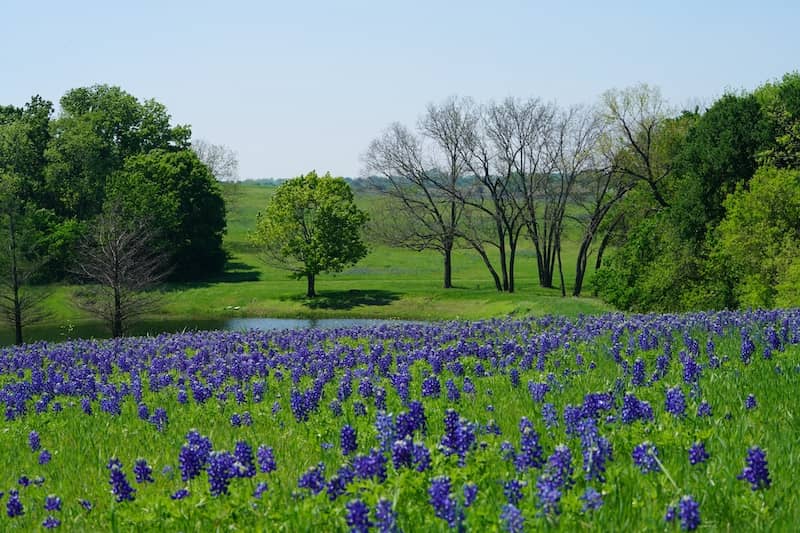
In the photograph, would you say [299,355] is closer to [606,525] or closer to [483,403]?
[483,403]

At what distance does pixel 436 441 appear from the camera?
23.2ft

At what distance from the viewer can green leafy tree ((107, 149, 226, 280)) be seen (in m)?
76.6

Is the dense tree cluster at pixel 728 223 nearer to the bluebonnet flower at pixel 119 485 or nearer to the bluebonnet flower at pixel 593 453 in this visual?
the bluebonnet flower at pixel 593 453

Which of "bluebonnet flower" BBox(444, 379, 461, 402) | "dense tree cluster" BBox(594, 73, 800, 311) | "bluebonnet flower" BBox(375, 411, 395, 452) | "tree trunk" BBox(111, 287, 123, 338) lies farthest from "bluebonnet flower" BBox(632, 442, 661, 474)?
"tree trunk" BBox(111, 287, 123, 338)

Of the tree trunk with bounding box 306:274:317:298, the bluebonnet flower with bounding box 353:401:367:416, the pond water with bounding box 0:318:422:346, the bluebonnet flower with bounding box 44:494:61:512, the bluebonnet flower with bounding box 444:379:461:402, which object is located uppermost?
the bluebonnet flower with bounding box 444:379:461:402

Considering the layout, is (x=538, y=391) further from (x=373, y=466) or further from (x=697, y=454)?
(x=373, y=466)

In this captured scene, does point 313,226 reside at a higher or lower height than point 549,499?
higher

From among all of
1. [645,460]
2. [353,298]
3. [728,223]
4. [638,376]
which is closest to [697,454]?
[645,460]

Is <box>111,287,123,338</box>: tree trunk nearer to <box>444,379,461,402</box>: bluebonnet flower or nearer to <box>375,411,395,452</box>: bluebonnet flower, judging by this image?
<box>444,379,461,402</box>: bluebonnet flower

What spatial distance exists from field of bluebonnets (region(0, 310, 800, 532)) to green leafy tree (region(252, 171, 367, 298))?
55515mm

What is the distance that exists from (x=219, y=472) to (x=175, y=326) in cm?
5770

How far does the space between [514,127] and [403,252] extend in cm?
4926

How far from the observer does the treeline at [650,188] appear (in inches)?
1593

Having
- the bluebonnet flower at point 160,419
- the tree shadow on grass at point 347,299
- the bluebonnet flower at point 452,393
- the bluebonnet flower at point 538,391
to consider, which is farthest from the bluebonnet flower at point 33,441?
the tree shadow on grass at point 347,299
